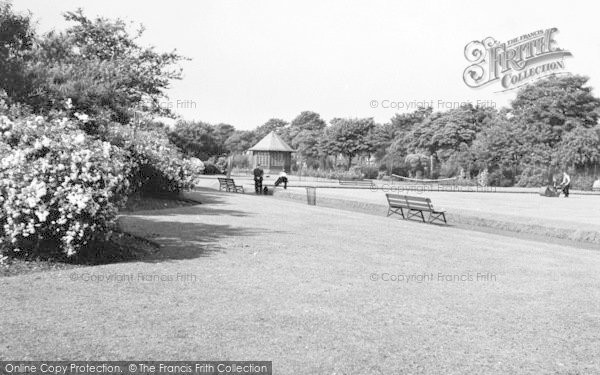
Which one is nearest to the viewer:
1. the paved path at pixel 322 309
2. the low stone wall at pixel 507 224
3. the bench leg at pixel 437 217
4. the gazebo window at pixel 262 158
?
the paved path at pixel 322 309

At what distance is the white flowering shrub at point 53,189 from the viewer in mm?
8195

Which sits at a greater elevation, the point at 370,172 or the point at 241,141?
the point at 241,141

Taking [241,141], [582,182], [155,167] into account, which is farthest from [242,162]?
[155,167]

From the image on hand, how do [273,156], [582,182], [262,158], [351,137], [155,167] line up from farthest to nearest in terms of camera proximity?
[351,137] → [262,158] → [273,156] → [582,182] → [155,167]

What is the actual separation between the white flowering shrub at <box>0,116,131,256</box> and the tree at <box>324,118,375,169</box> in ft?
227

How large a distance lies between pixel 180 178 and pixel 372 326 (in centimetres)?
1741

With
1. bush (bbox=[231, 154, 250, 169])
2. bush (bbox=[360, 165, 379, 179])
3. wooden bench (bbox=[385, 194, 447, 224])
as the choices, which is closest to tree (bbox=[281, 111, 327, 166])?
bush (bbox=[231, 154, 250, 169])

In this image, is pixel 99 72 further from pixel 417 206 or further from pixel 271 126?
pixel 271 126

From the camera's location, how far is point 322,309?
21.6 ft

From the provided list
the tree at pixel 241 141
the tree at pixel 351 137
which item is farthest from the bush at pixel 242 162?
the tree at pixel 241 141

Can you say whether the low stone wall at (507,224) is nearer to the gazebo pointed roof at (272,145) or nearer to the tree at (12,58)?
the tree at (12,58)

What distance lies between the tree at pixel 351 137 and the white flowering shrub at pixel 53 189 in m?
69.1

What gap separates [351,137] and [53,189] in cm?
7067

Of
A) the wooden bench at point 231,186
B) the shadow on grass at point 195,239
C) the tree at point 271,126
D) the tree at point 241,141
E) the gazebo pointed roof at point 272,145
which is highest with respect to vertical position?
the tree at point 271,126
